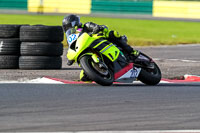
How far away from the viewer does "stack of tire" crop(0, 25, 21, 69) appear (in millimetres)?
11289

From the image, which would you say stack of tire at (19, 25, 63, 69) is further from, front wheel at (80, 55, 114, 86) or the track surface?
front wheel at (80, 55, 114, 86)

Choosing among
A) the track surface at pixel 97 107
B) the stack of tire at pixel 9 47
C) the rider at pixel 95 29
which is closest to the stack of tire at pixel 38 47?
the stack of tire at pixel 9 47

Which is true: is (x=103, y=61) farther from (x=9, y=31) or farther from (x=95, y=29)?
(x=9, y=31)

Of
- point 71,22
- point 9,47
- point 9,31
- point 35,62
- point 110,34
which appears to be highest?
point 71,22

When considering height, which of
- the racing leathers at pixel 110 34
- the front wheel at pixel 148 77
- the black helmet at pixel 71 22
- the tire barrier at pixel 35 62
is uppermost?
the black helmet at pixel 71 22

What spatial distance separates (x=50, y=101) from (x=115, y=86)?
1841 millimetres

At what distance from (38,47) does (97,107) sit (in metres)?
4.81

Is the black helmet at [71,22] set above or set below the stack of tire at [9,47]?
above

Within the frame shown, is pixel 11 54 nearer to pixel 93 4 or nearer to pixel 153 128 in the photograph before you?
pixel 153 128

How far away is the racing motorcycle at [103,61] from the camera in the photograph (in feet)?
27.4

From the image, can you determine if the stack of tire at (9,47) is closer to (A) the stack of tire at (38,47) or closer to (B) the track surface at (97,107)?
(A) the stack of tire at (38,47)

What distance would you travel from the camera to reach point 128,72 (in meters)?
8.76

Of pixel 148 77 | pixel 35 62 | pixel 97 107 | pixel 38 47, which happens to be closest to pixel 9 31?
pixel 38 47

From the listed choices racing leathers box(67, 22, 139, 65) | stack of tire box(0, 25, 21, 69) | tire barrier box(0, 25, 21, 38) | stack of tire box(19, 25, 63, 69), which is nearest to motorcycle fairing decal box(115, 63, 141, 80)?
racing leathers box(67, 22, 139, 65)
